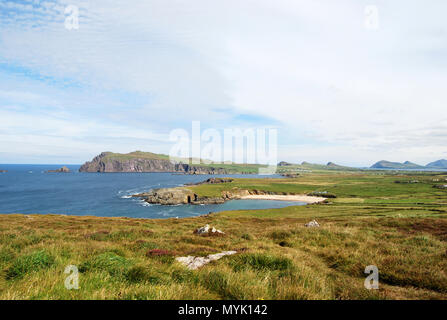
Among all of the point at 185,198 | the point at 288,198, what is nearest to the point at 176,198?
the point at 185,198

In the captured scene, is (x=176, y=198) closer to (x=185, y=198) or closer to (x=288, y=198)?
Result: (x=185, y=198)

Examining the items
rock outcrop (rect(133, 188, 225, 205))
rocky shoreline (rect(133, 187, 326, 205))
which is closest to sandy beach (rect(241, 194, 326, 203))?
rocky shoreline (rect(133, 187, 326, 205))

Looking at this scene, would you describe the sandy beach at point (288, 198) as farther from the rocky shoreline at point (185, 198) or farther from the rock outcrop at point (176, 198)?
the rock outcrop at point (176, 198)

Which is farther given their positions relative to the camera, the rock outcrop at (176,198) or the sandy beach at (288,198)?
the sandy beach at (288,198)

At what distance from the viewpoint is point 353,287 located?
19.7 feet

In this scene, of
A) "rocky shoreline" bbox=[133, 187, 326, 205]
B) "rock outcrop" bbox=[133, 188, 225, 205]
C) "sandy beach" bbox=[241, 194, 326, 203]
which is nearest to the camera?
"rock outcrop" bbox=[133, 188, 225, 205]

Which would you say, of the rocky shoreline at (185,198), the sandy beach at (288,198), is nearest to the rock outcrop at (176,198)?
the rocky shoreline at (185,198)

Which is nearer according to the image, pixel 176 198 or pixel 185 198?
pixel 176 198

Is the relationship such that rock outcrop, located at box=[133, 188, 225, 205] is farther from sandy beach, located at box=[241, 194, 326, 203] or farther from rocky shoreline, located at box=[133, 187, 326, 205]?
sandy beach, located at box=[241, 194, 326, 203]

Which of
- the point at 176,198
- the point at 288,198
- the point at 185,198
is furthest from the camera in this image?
the point at 288,198

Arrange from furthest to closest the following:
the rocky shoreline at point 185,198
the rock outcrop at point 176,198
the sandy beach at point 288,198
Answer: the sandy beach at point 288,198 → the rocky shoreline at point 185,198 → the rock outcrop at point 176,198
